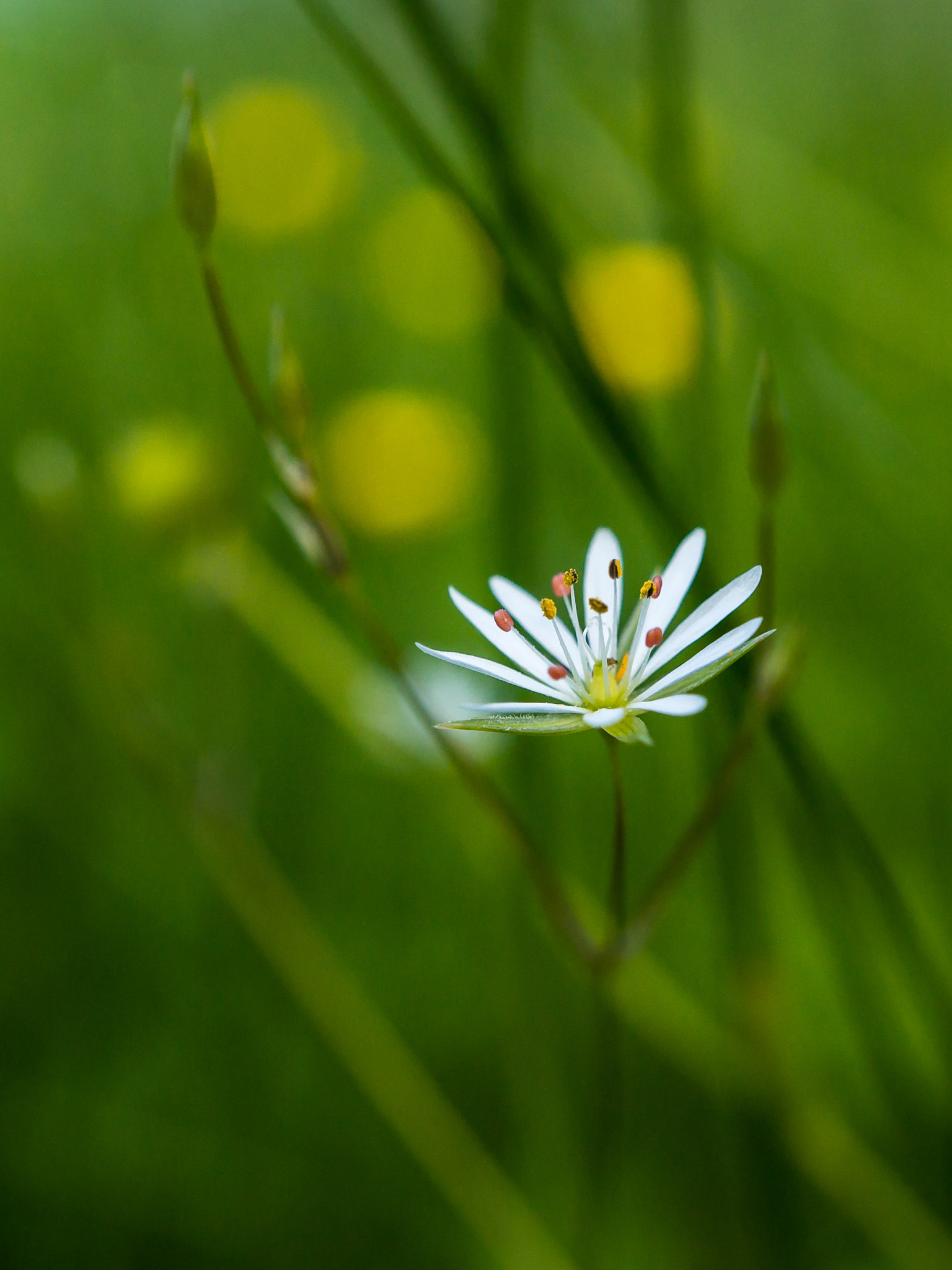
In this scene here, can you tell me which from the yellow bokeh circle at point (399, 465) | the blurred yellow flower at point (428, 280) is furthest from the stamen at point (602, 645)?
the blurred yellow flower at point (428, 280)

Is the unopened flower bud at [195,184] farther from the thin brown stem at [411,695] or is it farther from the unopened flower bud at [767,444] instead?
the unopened flower bud at [767,444]

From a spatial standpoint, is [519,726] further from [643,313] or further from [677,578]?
[643,313]

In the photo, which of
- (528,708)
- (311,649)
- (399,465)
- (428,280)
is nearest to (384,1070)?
(311,649)

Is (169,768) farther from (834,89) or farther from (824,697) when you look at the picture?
Result: (834,89)

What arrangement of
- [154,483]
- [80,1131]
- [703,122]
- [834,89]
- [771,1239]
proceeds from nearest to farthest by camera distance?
[771,1239], [154,483], [80,1131], [703,122], [834,89]

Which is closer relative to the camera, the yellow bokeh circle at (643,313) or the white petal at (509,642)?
the white petal at (509,642)

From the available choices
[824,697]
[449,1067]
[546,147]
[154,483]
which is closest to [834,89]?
[546,147]
